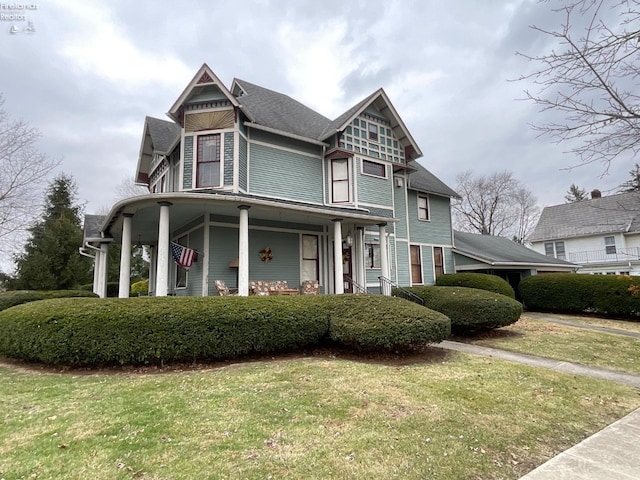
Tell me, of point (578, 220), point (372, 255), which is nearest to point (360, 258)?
point (372, 255)

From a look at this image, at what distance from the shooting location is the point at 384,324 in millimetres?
7551

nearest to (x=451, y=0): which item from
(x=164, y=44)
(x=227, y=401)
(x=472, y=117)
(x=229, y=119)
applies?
(x=472, y=117)

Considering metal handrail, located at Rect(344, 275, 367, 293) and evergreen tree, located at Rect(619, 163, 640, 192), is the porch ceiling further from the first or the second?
evergreen tree, located at Rect(619, 163, 640, 192)

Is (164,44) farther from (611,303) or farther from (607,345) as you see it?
(611,303)

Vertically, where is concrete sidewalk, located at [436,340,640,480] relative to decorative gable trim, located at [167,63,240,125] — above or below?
below

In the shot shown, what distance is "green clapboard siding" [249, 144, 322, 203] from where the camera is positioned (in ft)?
42.7

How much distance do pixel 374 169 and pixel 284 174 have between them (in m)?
4.21

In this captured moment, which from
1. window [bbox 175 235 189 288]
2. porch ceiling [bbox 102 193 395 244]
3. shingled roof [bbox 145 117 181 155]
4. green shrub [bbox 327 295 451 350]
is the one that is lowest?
green shrub [bbox 327 295 451 350]

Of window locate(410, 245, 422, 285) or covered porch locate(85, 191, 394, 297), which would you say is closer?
covered porch locate(85, 191, 394, 297)

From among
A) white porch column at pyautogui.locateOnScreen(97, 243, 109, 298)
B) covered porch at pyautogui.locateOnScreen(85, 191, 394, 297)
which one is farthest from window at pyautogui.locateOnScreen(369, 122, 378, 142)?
white porch column at pyautogui.locateOnScreen(97, 243, 109, 298)

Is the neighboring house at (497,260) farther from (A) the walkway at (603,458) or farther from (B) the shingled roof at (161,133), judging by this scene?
(B) the shingled roof at (161,133)

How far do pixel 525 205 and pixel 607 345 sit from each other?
3752 cm

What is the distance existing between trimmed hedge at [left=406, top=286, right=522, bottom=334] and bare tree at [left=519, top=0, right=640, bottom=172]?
19.1 ft

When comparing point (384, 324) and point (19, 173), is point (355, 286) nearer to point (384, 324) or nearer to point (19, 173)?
point (384, 324)
